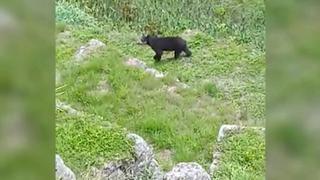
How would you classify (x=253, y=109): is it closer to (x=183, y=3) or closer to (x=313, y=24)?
(x=183, y=3)

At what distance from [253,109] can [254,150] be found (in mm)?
154

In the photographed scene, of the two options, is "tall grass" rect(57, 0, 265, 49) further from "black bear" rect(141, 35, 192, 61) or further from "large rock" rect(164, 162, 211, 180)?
"large rock" rect(164, 162, 211, 180)

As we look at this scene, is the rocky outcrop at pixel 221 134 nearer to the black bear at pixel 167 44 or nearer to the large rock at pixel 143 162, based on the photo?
the large rock at pixel 143 162

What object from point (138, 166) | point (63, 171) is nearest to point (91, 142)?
point (138, 166)

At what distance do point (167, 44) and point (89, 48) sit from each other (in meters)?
0.29

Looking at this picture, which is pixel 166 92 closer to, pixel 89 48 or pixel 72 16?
pixel 89 48

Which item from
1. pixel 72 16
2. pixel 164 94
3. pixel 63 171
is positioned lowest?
pixel 63 171

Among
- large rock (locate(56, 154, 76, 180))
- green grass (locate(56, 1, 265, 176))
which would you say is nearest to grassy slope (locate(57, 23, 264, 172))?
green grass (locate(56, 1, 265, 176))

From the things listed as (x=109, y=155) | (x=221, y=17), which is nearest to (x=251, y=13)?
(x=221, y=17)

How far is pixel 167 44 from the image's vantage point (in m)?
1.85

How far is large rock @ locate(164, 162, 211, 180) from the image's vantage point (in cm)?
178

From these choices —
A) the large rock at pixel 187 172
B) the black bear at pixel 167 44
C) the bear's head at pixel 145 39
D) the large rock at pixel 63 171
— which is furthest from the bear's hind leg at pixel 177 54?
the large rock at pixel 63 171

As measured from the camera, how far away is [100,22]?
6.20ft

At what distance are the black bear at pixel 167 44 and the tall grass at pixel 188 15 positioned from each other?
1.3 inches
